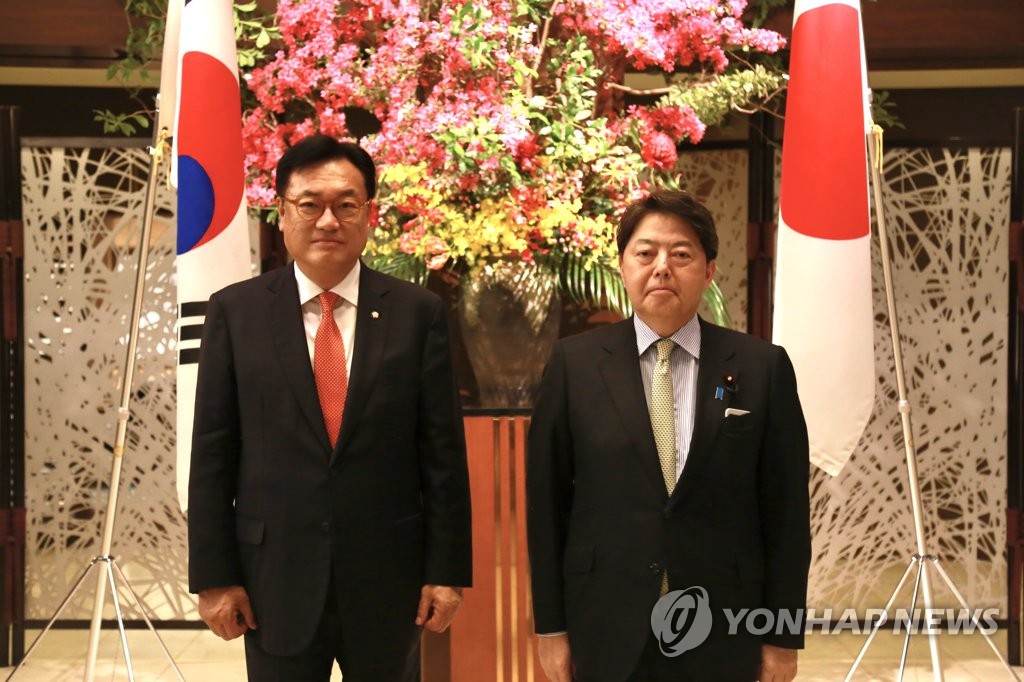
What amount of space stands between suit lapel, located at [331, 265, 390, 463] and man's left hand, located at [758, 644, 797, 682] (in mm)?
822

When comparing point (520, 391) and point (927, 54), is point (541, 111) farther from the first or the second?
point (927, 54)

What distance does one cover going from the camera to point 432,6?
320 centimetres

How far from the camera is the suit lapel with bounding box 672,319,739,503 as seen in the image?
188 centimetres

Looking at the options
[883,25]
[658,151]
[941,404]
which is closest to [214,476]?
[658,151]

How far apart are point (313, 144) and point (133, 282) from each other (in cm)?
260

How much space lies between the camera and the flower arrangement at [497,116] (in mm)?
2789

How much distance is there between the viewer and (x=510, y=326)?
9.71 feet

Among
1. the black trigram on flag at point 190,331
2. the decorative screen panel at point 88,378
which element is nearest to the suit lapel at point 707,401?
the black trigram on flag at point 190,331

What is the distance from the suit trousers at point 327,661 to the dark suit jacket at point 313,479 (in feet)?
0.06

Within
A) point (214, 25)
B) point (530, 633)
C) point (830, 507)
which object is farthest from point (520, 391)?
point (830, 507)

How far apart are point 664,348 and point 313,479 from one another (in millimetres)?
671

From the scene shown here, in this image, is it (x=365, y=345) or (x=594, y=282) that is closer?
(x=365, y=345)

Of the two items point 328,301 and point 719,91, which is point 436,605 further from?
point 719,91

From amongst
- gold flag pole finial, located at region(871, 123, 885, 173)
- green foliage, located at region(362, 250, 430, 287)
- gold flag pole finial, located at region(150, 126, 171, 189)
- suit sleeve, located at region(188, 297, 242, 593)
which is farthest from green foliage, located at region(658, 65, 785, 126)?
suit sleeve, located at region(188, 297, 242, 593)
